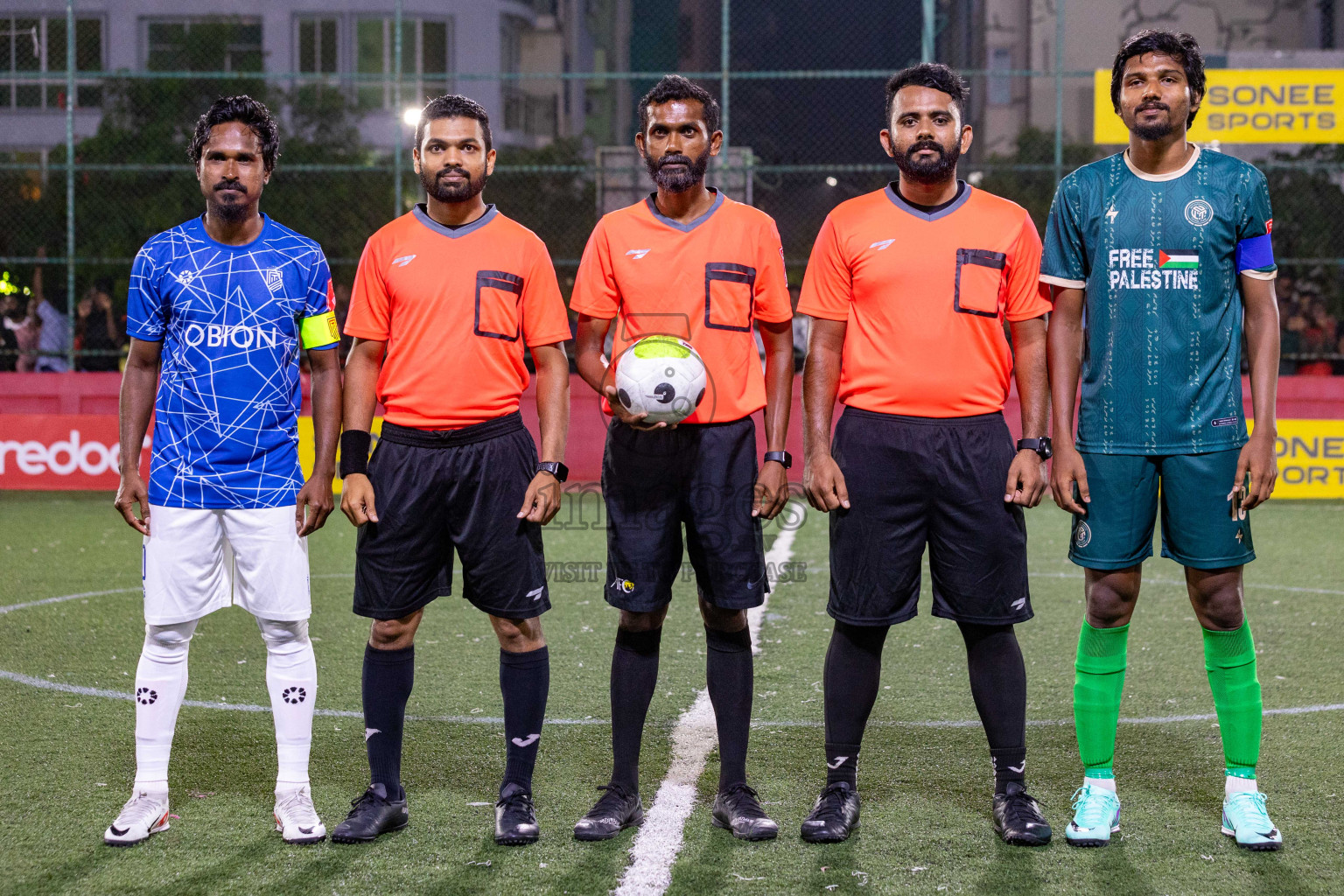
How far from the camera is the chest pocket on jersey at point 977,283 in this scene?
3709 mm

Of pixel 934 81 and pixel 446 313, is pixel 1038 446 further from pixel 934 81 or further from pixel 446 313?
pixel 446 313

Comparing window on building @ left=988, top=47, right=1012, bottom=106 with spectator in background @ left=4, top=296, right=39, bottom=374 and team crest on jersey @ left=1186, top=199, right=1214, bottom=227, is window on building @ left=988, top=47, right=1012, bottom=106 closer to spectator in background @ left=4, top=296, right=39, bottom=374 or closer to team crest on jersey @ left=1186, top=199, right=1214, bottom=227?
spectator in background @ left=4, top=296, right=39, bottom=374

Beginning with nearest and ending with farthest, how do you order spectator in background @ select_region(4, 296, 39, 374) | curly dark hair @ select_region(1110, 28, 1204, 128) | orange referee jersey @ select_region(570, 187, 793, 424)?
curly dark hair @ select_region(1110, 28, 1204, 128) < orange referee jersey @ select_region(570, 187, 793, 424) < spectator in background @ select_region(4, 296, 39, 374)

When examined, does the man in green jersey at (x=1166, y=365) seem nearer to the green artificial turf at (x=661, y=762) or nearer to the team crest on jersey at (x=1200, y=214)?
the team crest on jersey at (x=1200, y=214)

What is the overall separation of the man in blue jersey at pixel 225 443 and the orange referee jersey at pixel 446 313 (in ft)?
0.66

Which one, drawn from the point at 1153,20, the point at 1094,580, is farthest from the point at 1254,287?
the point at 1153,20

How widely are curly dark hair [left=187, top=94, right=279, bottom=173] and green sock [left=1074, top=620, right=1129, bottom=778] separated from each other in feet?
8.75

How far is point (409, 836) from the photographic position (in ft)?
12.4

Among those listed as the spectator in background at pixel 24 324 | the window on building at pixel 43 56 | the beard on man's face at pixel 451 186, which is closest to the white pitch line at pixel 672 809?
the beard on man's face at pixel 451 186

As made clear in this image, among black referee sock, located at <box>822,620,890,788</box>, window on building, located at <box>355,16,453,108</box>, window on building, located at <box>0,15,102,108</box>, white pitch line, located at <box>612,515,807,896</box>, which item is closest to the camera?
white pitch line, located at <box>612,515,807,896</box>

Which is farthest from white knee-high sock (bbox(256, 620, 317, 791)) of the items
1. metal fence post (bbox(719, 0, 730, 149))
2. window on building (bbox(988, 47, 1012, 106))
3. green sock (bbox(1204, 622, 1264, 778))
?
window on building (bbox(988, 47, 1012, 106))

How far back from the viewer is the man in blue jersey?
147 inches

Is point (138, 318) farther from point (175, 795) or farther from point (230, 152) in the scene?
point (175, 795)

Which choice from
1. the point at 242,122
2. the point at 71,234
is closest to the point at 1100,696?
the point at 242,122
